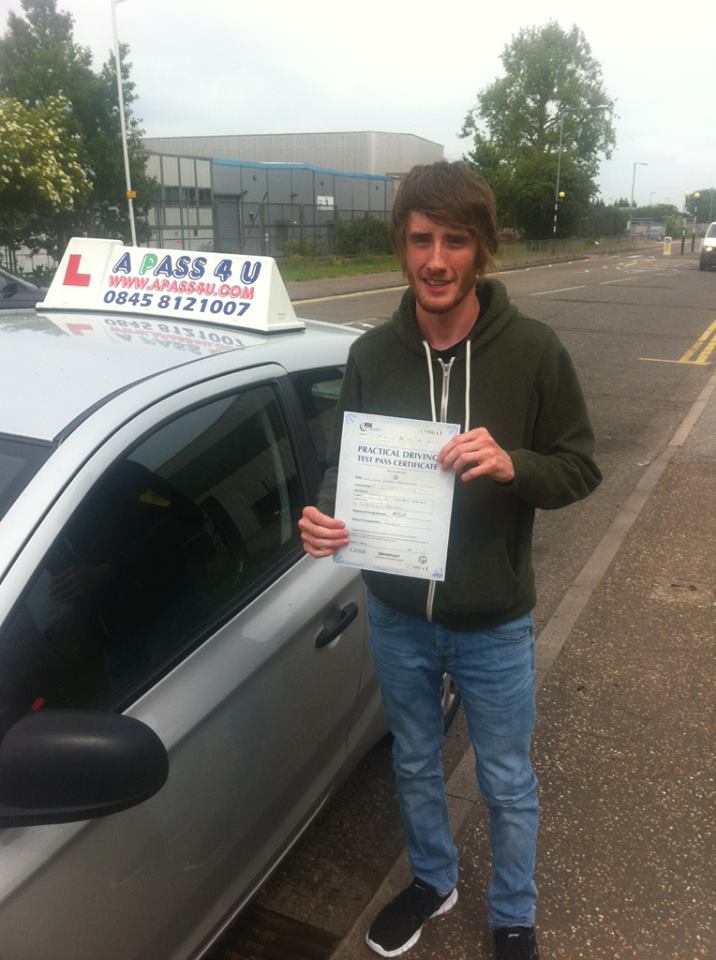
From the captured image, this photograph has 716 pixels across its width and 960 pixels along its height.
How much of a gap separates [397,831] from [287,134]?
6738 cm

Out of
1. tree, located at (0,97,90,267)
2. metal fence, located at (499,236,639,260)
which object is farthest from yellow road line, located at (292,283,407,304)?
metal fence, located at (499,236,639,260)

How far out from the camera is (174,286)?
3064mm

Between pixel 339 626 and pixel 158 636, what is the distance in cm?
62

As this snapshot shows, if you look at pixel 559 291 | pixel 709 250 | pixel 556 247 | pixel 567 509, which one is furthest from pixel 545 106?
pixel 567 509

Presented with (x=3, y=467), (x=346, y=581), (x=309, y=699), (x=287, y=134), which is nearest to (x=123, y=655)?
(x=3, y=467)

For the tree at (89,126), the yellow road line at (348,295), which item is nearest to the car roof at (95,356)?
the yellow road line at (348,295)

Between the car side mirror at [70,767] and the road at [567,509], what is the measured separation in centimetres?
114

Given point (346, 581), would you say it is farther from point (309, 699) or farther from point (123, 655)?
point (123, 655)

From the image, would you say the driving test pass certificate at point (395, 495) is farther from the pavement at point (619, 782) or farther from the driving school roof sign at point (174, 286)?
the pavement at point (619, 782)

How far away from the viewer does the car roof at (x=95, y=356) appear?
1921 mm

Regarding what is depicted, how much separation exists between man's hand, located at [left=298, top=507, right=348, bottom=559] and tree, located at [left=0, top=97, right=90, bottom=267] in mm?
21133

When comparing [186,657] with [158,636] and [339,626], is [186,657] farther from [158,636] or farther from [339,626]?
[339,626]

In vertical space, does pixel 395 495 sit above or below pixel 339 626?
above

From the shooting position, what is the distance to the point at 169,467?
2.05 m
